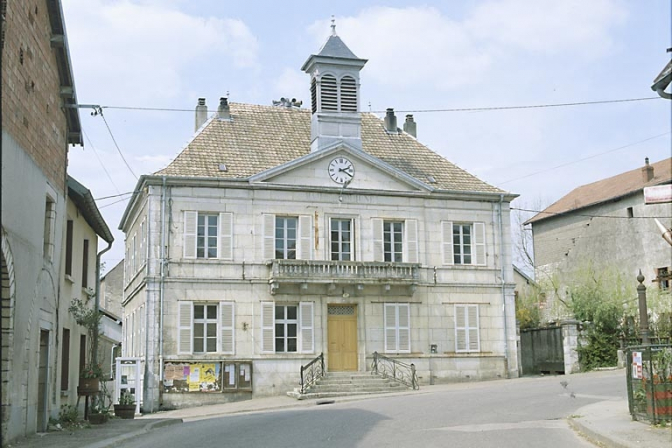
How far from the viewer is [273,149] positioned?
3130 cm

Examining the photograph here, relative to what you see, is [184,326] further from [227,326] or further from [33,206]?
[33,206]

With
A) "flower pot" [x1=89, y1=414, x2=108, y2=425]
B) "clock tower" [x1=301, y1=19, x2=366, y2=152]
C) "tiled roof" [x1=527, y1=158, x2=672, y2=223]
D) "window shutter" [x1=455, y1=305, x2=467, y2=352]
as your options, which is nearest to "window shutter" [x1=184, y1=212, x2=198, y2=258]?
"clock tower" [x1=301, y1=19, x2=366, y2=152]

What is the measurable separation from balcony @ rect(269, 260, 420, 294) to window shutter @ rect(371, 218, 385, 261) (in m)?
0.99

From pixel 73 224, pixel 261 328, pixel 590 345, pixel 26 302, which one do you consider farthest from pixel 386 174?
pixel 26 302

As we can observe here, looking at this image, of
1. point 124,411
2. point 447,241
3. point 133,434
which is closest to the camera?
point 133,434

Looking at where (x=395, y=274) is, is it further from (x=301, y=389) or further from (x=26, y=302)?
(x=26, y=302)

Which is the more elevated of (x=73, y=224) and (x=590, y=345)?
(x=73, y=224)

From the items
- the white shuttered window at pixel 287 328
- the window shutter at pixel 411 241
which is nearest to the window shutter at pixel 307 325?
the white shuttered window at pixel 287 328

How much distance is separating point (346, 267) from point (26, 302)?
15.3 m

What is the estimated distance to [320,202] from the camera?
29.7m

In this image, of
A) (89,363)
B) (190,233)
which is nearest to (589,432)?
(89,363)

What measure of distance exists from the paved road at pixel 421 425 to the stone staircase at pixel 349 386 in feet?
16.9

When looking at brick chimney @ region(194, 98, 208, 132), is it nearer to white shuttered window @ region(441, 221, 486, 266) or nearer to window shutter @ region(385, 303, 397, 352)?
white shuttered window @ region(441, 221, 486, 266)

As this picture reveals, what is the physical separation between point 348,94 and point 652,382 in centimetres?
2016
